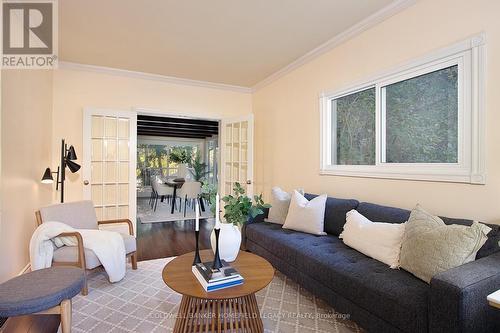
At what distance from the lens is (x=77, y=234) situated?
2391 millimetres

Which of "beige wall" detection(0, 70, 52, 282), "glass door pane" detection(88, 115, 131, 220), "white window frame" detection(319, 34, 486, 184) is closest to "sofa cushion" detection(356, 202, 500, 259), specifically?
"white window frame" detection(319, 34, 486, 184)

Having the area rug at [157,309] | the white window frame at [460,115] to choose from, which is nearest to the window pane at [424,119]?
the white window frame at [460,115]

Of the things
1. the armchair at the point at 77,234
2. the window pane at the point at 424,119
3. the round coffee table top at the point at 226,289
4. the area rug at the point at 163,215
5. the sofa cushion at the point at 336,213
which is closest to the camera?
the round coffee table top at the point at 226,289

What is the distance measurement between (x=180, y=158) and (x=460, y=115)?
9121 mm

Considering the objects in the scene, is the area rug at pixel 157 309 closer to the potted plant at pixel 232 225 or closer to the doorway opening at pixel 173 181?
the potted plant at pixel 232 225

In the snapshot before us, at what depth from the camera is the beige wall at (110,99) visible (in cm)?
387

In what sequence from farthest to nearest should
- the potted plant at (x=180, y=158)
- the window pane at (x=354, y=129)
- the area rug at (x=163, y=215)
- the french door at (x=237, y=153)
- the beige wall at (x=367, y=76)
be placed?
1. the potted plant at (x=180, y=158)
2. the area rug at (x=163, y=215)
3. the french door at (x=237, y=153)
4. the window pane at (x=354, y=129)
5. the beige wall at (x=367, y=76)

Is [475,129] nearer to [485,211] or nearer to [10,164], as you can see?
[485,211]

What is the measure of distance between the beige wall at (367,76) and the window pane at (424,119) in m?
0.23

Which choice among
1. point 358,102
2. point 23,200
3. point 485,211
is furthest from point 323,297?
point 23,200

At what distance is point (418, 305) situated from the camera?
141cm

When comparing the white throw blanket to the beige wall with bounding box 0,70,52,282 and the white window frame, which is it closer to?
the beige wall with bounding box 0,70,52,282

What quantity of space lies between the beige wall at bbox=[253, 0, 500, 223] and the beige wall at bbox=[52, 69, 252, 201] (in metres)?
1.04

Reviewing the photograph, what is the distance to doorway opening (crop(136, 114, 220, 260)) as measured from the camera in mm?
4164
